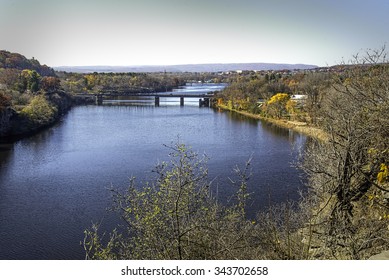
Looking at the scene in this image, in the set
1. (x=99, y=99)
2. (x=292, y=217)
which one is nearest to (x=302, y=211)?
(x=292, y=217)

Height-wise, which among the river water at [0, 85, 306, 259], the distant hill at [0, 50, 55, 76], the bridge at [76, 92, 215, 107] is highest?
the distant hill at [0, 50, 55, 76]

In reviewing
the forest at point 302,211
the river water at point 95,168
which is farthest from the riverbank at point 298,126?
the forest at point 302,211

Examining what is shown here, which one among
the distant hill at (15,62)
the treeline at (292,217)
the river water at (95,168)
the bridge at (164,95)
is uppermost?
the distant hill at (15,62)

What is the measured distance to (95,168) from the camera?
7504mm

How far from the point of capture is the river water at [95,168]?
4871mm

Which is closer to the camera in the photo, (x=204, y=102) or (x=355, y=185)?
(x=355, y=185)

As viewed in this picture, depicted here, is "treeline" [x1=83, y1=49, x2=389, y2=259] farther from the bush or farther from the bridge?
the bridge

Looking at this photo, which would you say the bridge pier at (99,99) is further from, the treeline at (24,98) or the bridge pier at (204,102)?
the bridge pier at (204,102)

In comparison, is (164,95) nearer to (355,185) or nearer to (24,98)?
(24,98)

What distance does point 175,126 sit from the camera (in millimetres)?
12898

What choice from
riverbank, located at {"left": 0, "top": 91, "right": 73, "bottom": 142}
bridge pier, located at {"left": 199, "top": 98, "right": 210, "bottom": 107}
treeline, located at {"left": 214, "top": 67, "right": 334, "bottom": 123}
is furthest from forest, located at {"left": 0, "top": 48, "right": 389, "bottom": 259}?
bridge pier, located at {"left": 199, "top": 98, "right": 210, "bottom": 107}

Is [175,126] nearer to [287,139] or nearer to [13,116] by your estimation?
[287,139]

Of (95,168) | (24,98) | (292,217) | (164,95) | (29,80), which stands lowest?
(95,168)

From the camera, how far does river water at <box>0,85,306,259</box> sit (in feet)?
16.0
